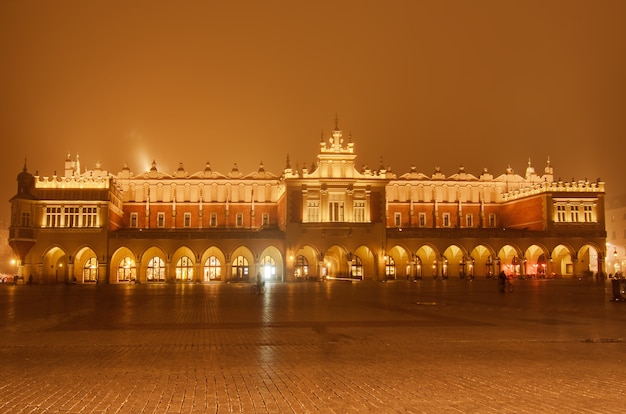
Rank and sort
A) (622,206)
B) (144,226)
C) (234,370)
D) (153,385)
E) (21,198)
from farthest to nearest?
(622,206) → (144,226) → (21,198) → (234,370) → (153,385)

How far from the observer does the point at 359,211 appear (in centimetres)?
6869

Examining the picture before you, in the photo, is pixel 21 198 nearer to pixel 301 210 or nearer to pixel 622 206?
pixel 301 210

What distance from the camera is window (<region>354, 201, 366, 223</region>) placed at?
225 ft

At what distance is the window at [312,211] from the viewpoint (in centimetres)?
6775

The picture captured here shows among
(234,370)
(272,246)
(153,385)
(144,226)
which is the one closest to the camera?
(153,385)

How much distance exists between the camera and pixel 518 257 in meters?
71.2

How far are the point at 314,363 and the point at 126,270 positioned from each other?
60416 mm

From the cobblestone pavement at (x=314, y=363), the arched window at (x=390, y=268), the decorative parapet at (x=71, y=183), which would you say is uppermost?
the decorative parapet at (x=71, y=183)

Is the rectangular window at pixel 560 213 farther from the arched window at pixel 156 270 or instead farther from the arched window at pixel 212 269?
the arched window at pixel 156 270

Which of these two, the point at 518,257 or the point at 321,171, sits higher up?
the point at 321,171

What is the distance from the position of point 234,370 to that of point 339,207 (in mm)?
56745

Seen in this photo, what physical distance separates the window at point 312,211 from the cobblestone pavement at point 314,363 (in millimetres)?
44356

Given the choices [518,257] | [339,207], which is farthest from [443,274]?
[339,207]

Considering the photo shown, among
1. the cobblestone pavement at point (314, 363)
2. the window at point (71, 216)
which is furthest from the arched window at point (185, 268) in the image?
the cobblestone pavement at point (314, 363)
